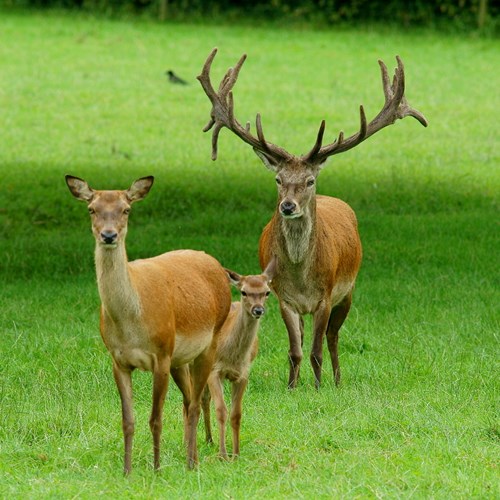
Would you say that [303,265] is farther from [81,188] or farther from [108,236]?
[108,236]

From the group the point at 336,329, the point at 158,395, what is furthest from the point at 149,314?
the point at 336,329

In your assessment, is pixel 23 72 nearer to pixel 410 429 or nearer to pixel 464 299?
pixel 464 299

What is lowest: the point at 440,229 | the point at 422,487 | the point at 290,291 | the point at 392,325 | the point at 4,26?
the point at 4,26

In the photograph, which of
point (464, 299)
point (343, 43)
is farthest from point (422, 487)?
point (343, 43)

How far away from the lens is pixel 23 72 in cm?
2566

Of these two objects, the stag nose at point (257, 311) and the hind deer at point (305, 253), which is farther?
the hind deer at point (305, 253)

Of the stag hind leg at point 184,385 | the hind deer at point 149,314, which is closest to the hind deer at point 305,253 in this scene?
the stag hind leg at point 184,385

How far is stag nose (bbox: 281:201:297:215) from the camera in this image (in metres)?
9.23

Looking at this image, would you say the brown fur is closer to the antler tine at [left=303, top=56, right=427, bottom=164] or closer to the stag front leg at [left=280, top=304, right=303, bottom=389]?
the stag front leg at [left=280, top=304, right=303, bottom=389]

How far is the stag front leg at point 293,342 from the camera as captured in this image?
9.21m

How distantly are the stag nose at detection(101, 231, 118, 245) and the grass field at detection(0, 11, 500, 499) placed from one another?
1.23 m

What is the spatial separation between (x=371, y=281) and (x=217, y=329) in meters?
5.26

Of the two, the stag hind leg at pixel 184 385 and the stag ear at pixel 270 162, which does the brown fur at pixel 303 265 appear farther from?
the stag hind leg at pixel 184 385

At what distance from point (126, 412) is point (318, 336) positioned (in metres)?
2.84
